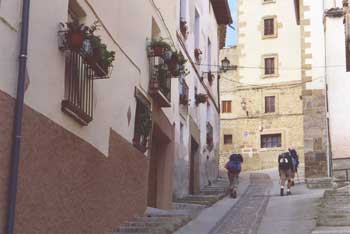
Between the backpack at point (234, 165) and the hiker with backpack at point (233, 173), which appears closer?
the hiker with backpack at point (233, 173)

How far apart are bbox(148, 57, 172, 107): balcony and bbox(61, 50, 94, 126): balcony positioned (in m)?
4.05

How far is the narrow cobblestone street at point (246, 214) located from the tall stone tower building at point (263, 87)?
1882 centimetres

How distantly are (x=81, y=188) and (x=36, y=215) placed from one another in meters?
1.62

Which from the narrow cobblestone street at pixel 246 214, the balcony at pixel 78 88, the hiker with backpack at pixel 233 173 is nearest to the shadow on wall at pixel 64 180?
the balcony at pixel 78 88

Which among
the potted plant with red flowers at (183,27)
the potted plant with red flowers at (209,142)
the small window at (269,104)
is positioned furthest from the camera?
the small window at (269,104)

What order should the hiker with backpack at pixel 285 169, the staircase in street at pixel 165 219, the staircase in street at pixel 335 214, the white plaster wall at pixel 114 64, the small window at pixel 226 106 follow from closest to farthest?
the white plaster wall at pixel 114 64 < the staircase in street at pixel 165 219 < the staircase in street at pixel 335 214 < the hiker with backpack at pixel 285 169 < the small window at pixel 226 106

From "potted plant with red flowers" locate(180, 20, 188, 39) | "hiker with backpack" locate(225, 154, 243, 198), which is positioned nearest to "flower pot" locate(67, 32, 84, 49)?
"potted plant with red flowers" locate(180, 20, 188, 39)

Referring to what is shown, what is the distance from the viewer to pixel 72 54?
907 centimetres

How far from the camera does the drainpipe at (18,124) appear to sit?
7000 millimetres

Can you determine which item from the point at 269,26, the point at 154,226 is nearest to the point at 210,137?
the point at 154,226

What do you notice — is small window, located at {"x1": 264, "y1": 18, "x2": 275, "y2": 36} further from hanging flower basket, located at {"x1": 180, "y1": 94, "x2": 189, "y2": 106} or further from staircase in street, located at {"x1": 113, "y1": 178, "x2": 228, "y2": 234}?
staircase in street, located at {"x1": 113, "y1": 178, "x2": 228, "y2": 234}

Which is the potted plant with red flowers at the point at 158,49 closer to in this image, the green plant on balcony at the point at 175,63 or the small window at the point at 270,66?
the green plant on balcony at the point at 175,63

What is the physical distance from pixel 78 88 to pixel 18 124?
87.5 inches

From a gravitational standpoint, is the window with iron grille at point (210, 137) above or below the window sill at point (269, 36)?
below
